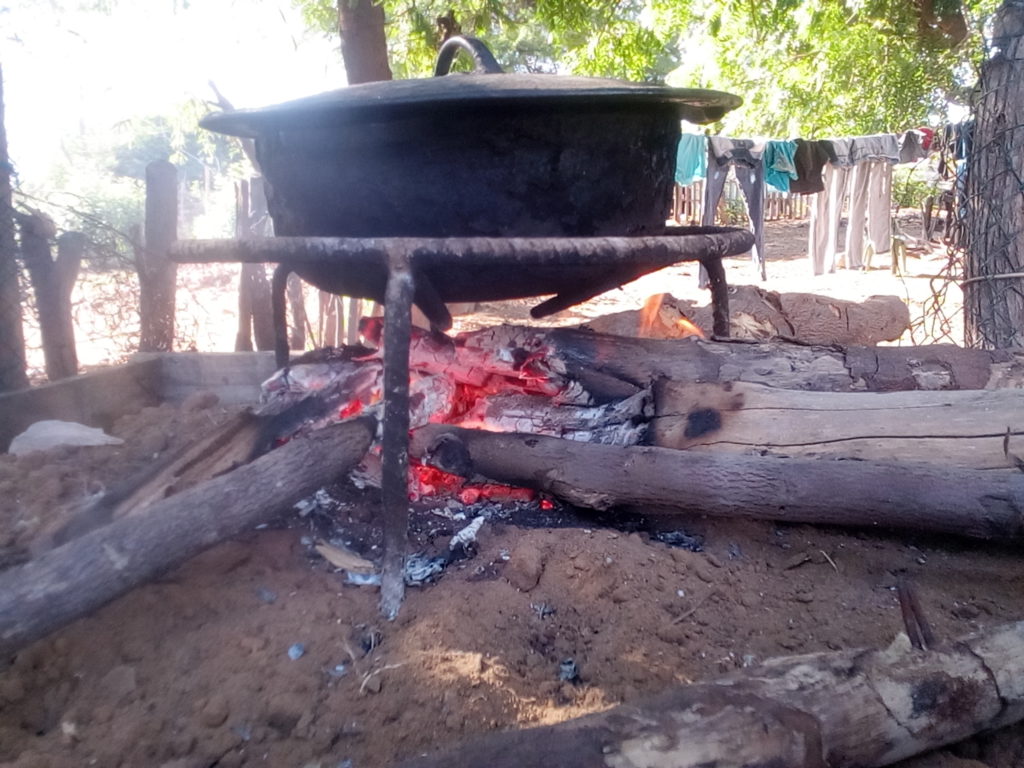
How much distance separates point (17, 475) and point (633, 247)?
2519mm

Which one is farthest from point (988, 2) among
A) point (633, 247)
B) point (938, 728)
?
point (938, 728)

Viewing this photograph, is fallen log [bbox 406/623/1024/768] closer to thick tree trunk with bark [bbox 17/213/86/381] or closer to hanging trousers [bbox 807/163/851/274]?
thick tree trunk with bark [bbox 17/213/86/381]

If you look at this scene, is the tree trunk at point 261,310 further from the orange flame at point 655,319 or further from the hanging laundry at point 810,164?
the hanging laundry at point 810,164

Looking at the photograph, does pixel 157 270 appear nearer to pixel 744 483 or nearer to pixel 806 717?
pixel 744 483

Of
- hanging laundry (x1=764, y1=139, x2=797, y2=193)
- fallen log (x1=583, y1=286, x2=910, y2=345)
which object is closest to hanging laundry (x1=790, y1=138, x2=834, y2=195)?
hanging laundry (x1=764, y1=139, x2=797, y2=193)

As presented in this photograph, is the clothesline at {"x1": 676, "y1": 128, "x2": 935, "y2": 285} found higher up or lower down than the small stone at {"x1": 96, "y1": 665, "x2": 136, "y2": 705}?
higher up

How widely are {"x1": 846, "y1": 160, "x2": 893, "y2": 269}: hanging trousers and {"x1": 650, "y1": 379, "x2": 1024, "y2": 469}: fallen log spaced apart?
10.6 m

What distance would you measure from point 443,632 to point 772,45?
42.5 feet

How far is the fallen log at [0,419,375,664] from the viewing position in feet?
5.25

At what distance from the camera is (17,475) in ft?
9.47

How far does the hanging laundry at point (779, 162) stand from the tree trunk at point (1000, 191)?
7191mm

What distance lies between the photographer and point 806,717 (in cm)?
130

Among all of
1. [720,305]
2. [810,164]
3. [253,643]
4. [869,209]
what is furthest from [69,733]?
[869,209]

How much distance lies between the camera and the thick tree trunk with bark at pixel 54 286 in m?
3.78
